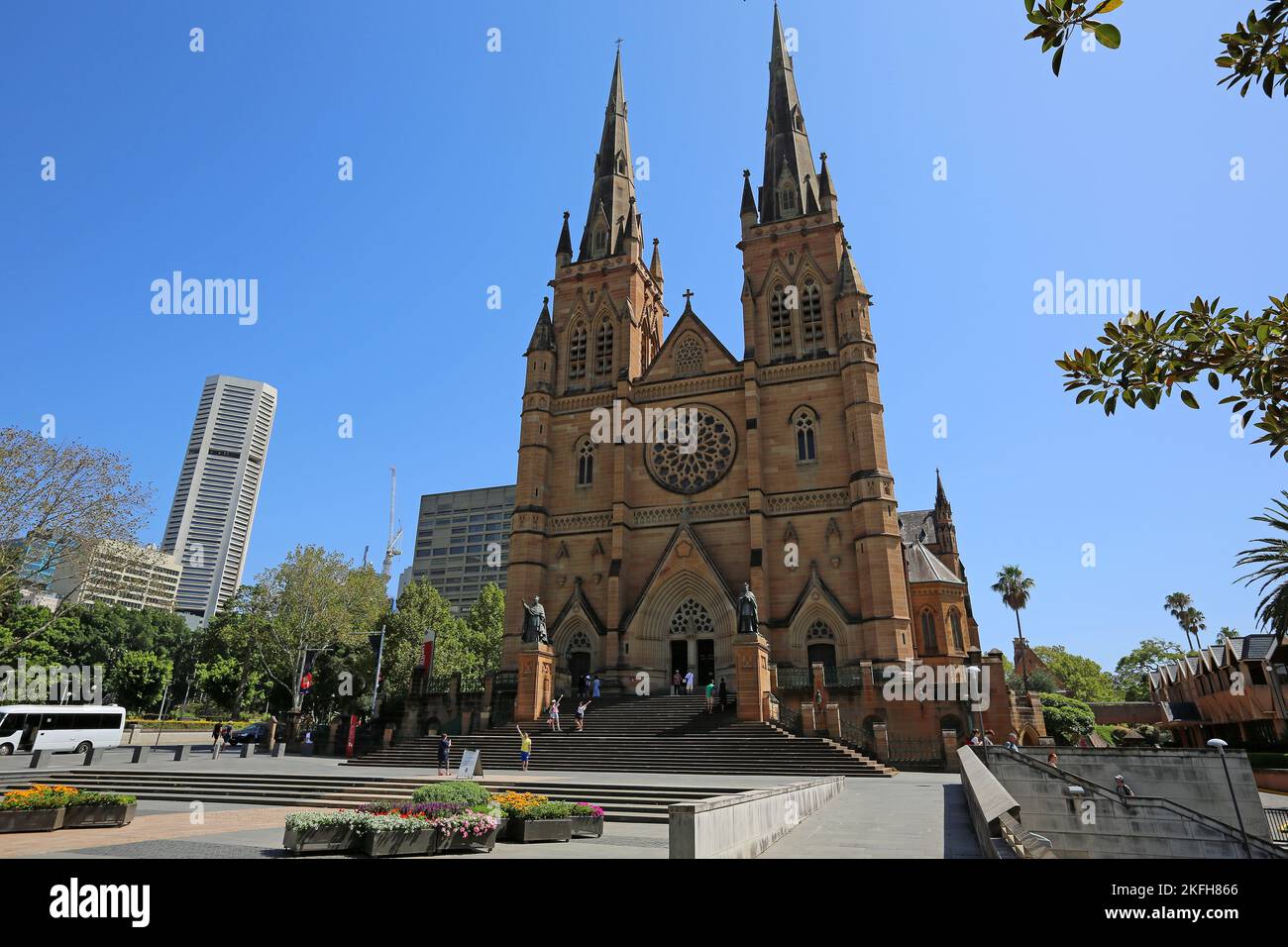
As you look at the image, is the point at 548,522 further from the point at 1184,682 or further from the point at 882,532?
the point at 1184,682

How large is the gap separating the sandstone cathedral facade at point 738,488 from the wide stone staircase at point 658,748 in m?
4.27

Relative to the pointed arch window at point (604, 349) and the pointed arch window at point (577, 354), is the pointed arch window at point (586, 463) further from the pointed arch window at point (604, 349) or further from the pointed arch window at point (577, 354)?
the pointed arch window at point (604, 349)

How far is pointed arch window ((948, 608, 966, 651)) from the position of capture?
39.3 meters

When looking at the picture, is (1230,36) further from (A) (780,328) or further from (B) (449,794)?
(A) (780,328)

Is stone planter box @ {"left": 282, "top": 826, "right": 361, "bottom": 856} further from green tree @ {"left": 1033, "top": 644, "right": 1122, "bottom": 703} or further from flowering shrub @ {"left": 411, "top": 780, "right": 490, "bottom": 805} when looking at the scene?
green tree @ {"left": 1033, "top": 644, "right": 1122, "bottom": 703}

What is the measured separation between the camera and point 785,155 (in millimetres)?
44938

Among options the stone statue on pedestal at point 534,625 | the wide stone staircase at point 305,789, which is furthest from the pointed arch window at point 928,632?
the wide stone staircase at point 305,789

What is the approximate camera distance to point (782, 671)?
3247cm

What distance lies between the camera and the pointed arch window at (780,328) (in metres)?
39.8

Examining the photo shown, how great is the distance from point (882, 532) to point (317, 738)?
29029 millimetres

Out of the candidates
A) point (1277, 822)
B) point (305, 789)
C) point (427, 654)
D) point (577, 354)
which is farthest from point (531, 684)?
point (1277, 822)

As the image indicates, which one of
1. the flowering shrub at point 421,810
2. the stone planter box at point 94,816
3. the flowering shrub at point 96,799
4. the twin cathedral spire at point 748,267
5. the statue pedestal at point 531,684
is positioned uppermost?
the twin cathedral spire at point 748,267
